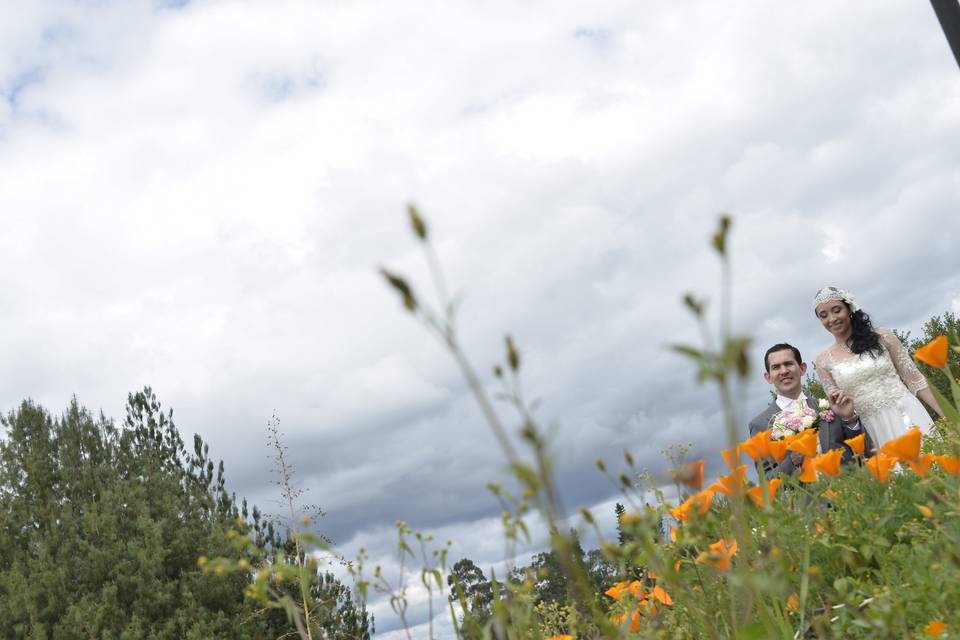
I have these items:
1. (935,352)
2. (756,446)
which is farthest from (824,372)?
(756,446)

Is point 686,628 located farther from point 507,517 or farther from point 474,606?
point 507,517

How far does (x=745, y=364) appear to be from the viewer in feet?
2.75

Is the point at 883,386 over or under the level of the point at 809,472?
over

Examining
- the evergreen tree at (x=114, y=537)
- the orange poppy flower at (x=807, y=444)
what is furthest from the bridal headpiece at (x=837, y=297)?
the evergreen tree at (x=114, y=537)

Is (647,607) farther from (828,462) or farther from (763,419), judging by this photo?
(763,419)

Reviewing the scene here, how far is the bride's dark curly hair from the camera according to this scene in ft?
22.5

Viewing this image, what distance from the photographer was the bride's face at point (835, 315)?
682cm

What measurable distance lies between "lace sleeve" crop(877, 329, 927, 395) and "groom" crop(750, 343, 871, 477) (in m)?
0.62

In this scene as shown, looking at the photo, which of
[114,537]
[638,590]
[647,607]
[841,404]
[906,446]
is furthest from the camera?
[114,537]

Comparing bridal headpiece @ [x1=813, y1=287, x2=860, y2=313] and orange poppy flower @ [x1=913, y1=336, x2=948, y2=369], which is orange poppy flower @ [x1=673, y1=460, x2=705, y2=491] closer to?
orange poppy flower @ [x1=913, y1=336, x2=948, y2=369]

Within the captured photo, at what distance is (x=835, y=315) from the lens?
22.4ft

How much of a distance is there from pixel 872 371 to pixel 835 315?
54cm

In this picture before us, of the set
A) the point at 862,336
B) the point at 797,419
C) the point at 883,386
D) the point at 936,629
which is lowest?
the point at 936,629

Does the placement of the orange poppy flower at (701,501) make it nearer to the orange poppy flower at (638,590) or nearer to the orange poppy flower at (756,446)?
the orange poppy flower at (756,446)
